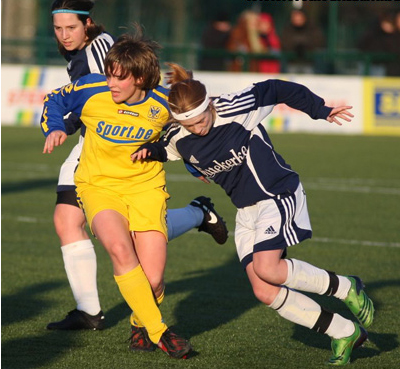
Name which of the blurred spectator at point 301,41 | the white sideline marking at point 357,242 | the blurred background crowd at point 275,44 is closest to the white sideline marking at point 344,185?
the white sideline marking at point 357,242

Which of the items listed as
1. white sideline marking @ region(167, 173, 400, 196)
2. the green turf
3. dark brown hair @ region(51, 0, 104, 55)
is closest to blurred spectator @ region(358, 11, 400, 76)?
the green turf

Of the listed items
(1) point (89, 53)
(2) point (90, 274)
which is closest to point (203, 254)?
(2) point (90, 274)

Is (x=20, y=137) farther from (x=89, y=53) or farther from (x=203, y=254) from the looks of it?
(x=89, y=53)

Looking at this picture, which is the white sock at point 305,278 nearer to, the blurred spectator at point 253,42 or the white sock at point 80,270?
the white sock at point 80,270

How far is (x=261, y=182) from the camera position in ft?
16.4

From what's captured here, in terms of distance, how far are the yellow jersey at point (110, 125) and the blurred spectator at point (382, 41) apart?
16.8m

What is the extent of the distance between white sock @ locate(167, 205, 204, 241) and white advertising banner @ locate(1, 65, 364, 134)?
45.3ft

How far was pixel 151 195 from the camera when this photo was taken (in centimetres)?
523

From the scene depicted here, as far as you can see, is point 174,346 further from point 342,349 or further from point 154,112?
point 154,112

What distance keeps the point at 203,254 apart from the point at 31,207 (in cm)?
321

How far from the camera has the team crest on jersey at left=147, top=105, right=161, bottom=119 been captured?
5.17 m

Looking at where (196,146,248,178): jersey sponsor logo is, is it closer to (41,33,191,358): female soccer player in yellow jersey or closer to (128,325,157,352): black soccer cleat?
(41,33,191,358): female soccer player in yellow jersey

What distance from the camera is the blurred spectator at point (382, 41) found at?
21.6 metres

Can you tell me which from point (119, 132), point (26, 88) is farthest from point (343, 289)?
point (26, 88)
